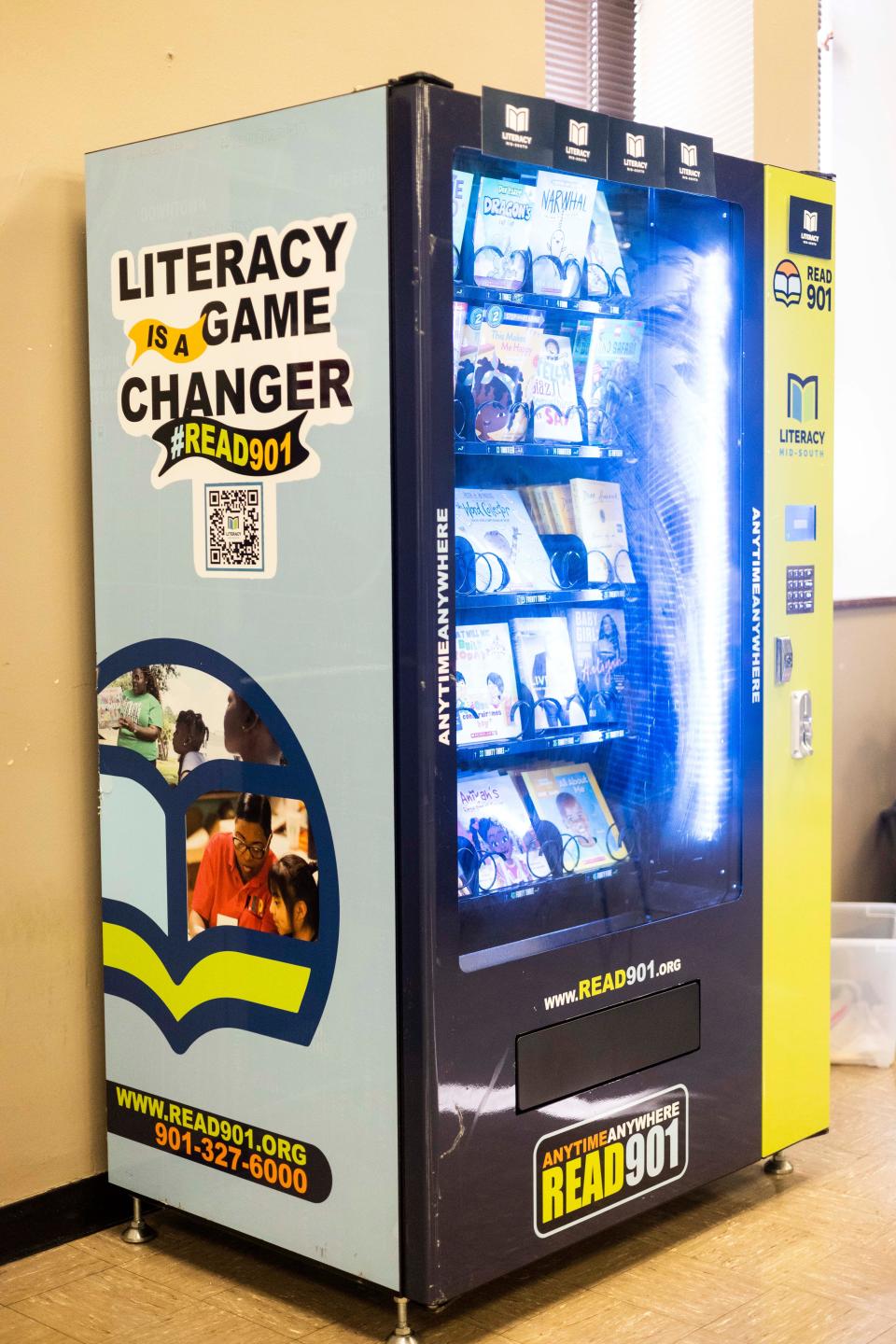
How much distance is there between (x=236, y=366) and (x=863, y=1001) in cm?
248

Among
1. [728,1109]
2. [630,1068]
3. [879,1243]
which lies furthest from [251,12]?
[879,1243]

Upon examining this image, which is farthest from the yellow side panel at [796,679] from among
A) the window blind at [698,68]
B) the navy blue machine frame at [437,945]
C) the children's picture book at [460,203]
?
the window blind at [698,68]

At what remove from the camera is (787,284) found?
3.04 metres

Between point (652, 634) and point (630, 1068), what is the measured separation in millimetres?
826

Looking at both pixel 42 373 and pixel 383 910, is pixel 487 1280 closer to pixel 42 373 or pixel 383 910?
pixel 383 910

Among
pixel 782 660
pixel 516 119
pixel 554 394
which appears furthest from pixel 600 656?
pixel 516 119

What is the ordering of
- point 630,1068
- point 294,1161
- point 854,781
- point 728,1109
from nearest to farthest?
point 294,1161 < point 630,1068 < point 728,1109 < point 854,781

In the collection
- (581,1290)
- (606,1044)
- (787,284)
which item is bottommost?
(581,1290)

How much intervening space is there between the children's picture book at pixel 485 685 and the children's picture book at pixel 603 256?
68cm

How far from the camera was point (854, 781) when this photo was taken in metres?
4.88

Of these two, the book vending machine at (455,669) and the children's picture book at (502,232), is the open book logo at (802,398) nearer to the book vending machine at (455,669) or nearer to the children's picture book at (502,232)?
the book vending machine at (455,669)

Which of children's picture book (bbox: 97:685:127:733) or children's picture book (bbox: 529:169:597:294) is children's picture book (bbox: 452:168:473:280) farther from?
children's picture book (bbox: 97:685:127:733)

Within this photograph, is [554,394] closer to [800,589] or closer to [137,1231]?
[800,589]

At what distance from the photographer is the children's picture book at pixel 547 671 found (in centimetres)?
286
